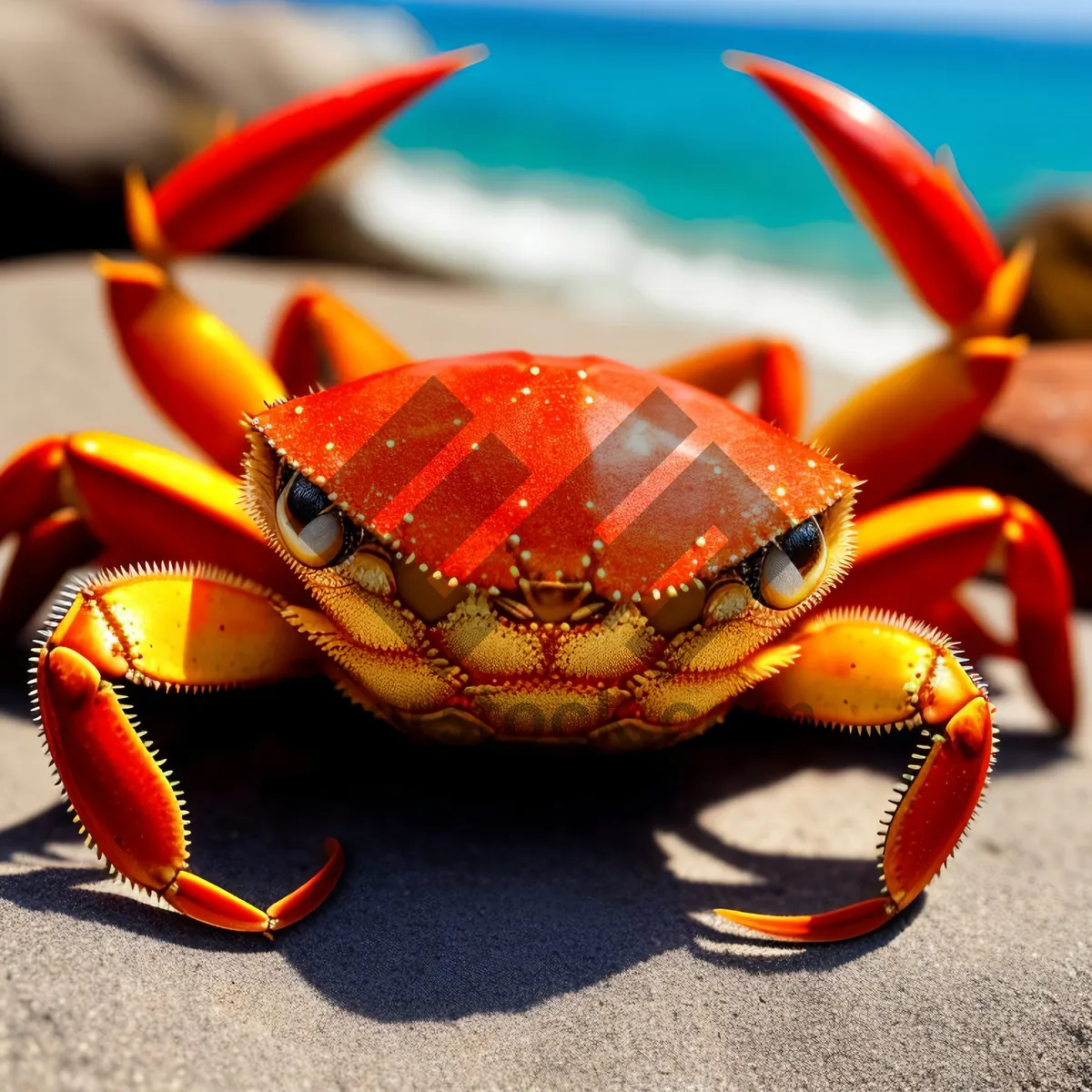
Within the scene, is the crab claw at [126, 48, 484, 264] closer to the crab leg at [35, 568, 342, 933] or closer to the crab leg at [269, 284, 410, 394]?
the crab leg at [269, 284, 410, 394]

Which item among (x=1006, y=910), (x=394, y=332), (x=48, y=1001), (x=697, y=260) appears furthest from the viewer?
(x=697, y=260)

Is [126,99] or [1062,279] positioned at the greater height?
[126,99]

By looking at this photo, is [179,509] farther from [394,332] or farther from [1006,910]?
[394,332]

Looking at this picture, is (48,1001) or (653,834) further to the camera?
(653,834)

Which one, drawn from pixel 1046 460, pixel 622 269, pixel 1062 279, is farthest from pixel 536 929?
pixel 622 269

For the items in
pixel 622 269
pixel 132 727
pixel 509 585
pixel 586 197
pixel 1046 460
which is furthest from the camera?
pixel 586 197

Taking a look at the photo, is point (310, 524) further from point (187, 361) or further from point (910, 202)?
point (910, 202)

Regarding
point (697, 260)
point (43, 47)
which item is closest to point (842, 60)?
point (697, 260)

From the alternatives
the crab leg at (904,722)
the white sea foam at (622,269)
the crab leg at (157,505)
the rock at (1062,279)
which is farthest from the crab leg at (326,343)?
the white sea foam at (622,269)
